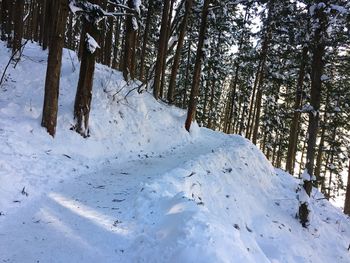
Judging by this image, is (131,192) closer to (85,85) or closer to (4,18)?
(85,85)

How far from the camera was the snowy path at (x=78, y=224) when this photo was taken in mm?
5043

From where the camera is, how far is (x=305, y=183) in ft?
35.0

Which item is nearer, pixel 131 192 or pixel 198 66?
pixel 131 192

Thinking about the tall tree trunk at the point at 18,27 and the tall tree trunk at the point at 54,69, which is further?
the tall tree trunk at the point at 18,27

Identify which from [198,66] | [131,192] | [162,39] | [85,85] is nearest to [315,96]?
[131,192]

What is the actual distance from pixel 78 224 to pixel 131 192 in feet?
6.97

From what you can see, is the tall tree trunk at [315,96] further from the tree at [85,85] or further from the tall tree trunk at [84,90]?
the tall tree trunk at [84,90]

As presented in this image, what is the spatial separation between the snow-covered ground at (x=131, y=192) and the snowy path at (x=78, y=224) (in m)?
0.02

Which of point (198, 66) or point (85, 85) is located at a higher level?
point (198, 66)

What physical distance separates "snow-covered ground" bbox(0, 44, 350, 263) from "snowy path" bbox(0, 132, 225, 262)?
0.7 inches

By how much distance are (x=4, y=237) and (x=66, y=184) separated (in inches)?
108

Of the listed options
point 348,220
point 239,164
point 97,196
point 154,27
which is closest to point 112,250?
point 97,196

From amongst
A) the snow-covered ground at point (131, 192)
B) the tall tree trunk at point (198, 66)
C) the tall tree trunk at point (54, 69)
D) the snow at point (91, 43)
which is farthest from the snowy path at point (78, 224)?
the tall tree trunk at point (198, 66)

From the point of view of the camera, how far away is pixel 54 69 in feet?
32.6
